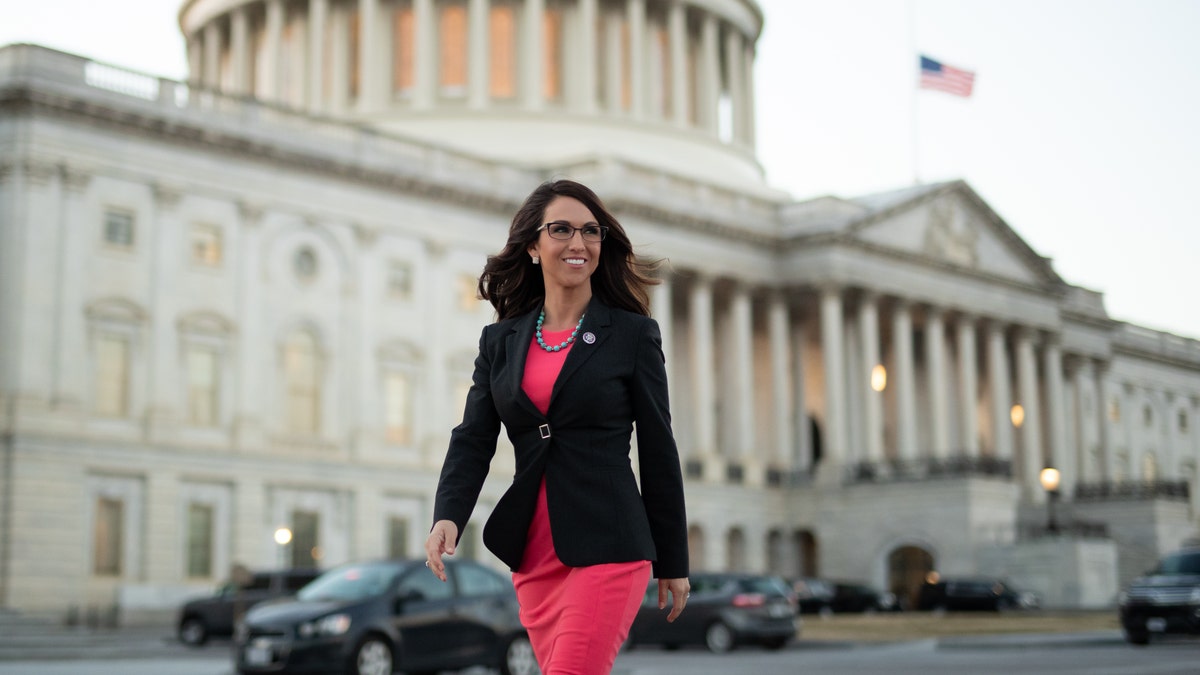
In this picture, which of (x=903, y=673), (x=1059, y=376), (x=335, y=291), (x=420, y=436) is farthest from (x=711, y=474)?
(x=903, y=673)

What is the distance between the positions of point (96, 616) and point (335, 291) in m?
13.9

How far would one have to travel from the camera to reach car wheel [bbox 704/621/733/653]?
30.0m

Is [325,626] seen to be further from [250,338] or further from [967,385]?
[967,385]

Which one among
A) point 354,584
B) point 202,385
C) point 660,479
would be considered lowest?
point 354,584

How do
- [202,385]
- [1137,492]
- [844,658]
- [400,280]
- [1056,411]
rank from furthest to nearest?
1. [1056,411]
2. [1137,492]
3. [400,280]
4. [202,385]
5. [844,658]

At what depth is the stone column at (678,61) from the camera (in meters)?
78.6

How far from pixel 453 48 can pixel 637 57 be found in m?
8.70

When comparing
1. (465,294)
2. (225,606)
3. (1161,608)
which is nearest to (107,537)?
(225,606)

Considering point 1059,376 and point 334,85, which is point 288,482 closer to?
point 334,85

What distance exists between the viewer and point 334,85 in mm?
74375

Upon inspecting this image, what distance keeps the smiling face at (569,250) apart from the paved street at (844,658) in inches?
584

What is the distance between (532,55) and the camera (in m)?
74.1

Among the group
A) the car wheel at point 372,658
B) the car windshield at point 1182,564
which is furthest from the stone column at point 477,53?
the car wheel at point 372,658

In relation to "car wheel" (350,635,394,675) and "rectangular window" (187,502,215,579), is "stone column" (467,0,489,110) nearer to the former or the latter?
"rectangular window" (187,502,215,579)
